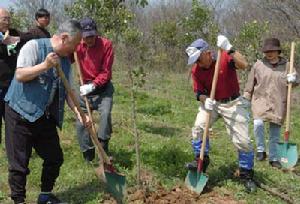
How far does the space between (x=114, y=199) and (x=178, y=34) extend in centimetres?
1791

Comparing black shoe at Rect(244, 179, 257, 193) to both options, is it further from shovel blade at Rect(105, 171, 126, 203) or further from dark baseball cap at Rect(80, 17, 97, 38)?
dark baseball cap at Rect(80, 17, 97, 38)

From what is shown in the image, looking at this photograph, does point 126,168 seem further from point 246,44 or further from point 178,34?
point 178,34

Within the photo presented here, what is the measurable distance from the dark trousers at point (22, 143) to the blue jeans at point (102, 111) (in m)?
Answer: 1.20

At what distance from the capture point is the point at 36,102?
15.3 feet

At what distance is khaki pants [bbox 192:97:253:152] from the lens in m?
5.59

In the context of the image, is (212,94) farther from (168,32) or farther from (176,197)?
(168,32)

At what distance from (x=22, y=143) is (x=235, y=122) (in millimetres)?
2414

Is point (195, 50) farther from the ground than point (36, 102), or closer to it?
farther from the ground

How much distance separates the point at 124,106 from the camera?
12195mm

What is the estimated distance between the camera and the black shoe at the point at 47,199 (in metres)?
5.18

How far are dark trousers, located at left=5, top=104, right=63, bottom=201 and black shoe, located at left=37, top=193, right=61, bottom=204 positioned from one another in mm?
305

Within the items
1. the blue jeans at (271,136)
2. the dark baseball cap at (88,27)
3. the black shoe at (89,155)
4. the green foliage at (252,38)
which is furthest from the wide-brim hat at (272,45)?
the green foliage at (252,38)

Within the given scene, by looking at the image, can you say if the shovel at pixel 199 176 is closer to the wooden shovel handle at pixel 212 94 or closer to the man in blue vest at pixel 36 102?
the wooden shovel handle at pixel 212 94

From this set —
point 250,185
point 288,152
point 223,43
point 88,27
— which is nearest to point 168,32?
point 288,152
